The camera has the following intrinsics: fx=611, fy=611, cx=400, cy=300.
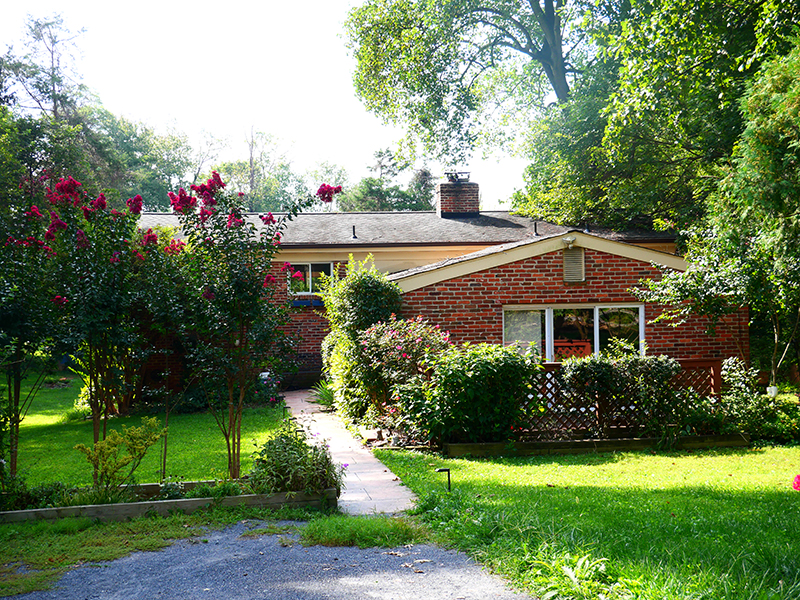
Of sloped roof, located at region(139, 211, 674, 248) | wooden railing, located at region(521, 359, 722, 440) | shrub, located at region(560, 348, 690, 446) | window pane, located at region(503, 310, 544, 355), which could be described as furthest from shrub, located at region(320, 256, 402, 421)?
sloped roof, located at region(139, 211, 674, 248)

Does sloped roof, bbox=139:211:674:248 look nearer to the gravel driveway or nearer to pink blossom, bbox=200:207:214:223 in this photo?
pink blossom, bbox=200:207:214:223

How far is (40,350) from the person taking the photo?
263 inches

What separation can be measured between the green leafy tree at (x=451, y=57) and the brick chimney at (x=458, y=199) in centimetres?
513

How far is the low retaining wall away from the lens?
5.71 m

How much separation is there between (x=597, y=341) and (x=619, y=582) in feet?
35.1

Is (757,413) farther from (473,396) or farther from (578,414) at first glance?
(473,396)

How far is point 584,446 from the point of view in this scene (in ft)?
30.7

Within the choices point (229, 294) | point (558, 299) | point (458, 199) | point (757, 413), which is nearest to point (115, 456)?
point (229, 294)

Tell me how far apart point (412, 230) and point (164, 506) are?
15786 millimetres

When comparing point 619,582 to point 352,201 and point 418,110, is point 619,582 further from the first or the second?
point 352,201

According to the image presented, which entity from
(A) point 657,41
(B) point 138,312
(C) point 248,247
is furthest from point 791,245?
(B) point 138,312

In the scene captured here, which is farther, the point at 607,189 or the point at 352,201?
the point at 352,201

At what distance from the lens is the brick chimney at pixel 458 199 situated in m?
23.0

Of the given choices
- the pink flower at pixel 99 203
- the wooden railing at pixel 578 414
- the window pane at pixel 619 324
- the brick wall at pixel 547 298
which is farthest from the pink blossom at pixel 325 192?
the window pane at pixel 619 324
